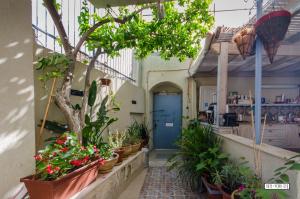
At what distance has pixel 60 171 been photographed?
2.22m

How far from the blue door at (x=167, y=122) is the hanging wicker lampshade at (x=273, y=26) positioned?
5442 millimetres

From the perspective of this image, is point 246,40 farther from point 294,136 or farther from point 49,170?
point 294,136

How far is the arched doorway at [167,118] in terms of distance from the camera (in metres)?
8.04

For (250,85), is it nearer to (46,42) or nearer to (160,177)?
(160,177)

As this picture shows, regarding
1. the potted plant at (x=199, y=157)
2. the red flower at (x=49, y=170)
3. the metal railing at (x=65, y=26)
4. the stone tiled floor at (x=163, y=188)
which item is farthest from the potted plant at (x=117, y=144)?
the red flower at (x=49, y=170)

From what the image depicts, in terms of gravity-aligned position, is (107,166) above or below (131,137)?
below

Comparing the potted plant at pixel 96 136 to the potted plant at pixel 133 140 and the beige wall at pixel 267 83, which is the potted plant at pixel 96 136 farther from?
the beige wall at pixel 267 83

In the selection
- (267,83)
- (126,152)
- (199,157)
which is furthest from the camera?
(267,83)

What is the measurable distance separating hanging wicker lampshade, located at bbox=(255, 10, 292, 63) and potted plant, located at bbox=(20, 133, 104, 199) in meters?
2.49

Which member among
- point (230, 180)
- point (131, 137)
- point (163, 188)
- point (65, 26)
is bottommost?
point (163, 188)

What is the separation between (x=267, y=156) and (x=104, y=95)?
317cm

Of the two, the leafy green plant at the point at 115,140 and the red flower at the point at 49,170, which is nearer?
the red flower at the point at 49,170

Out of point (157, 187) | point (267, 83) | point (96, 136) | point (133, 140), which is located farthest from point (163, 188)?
point (267, 83)

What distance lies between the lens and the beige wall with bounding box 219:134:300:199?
175cm
